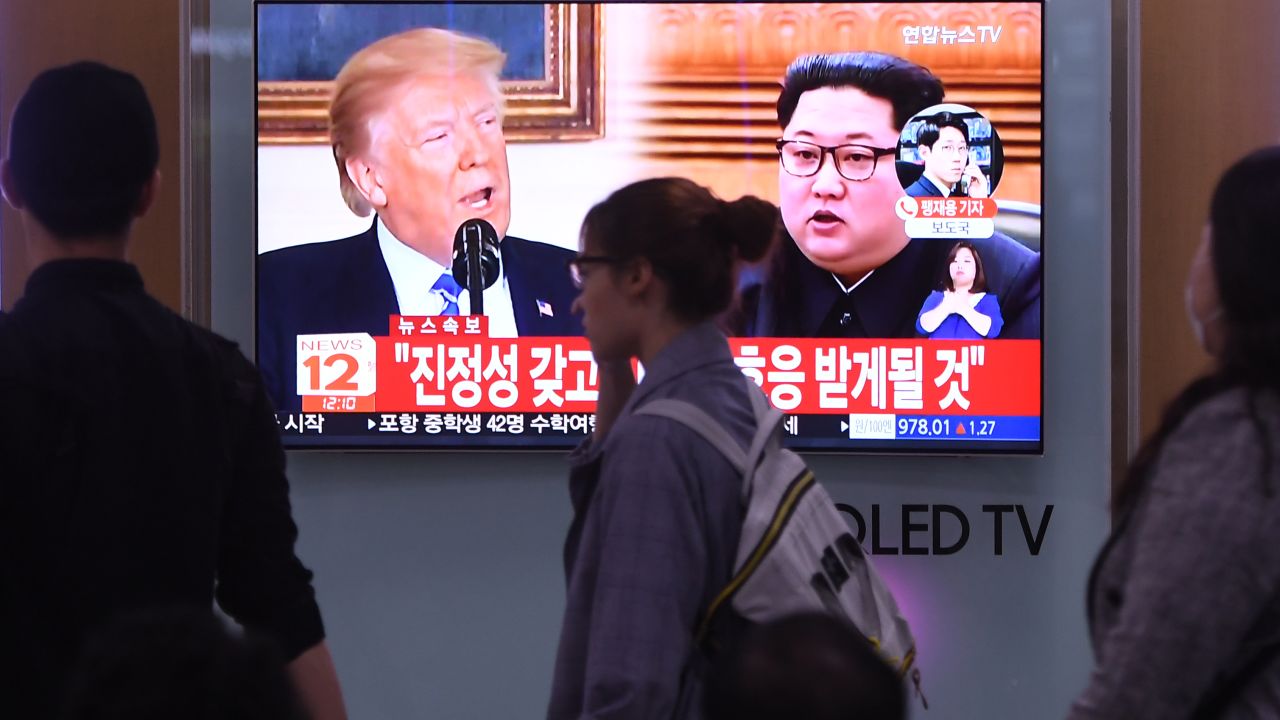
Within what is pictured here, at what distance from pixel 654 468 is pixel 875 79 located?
2.01 m

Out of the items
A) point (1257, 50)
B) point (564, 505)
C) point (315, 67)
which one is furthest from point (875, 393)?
point (315, 67)

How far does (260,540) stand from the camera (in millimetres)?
1723

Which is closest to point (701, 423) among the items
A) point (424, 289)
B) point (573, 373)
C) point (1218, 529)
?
point (1218, 529)

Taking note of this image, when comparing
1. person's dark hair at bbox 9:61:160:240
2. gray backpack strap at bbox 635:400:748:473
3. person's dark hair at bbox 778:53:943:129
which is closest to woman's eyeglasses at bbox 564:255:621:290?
gray backpack strap at bbox 635:400:748:473

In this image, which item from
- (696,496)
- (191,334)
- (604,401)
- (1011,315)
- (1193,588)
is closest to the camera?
(1193,588)

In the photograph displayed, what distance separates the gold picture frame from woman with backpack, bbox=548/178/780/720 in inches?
63.4

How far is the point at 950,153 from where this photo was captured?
11.6 feet

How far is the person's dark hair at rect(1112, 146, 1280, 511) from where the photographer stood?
1409 millimetres

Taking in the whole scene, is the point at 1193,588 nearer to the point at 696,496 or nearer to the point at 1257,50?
the point at 696,496

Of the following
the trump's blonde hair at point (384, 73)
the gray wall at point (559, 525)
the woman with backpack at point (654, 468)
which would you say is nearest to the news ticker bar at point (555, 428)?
the gray wall at point (559, 525)

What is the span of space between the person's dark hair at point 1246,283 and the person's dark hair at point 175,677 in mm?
905

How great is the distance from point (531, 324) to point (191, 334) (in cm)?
194

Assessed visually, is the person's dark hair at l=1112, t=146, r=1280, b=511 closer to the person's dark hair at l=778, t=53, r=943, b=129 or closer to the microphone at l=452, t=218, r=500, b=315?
the person's dark hair at l=778, t=53, r=943, b=129

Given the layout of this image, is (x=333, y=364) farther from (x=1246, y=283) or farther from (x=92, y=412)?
(x=1246, y=283)
